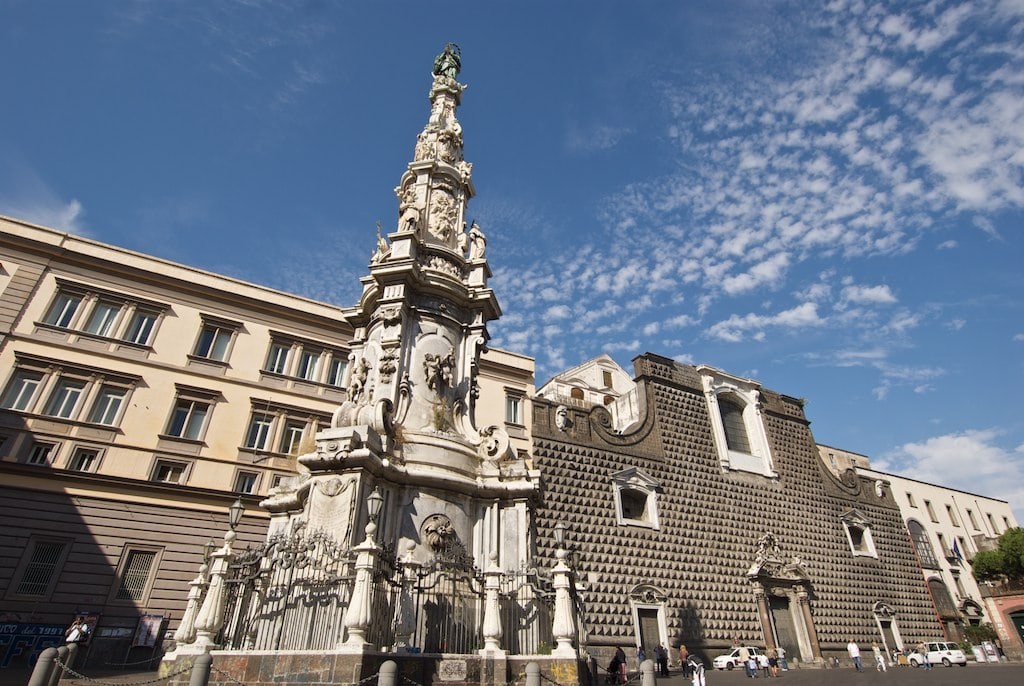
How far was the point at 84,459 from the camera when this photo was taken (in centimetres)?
1886

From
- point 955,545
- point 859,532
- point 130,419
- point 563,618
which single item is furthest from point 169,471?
point 955,545

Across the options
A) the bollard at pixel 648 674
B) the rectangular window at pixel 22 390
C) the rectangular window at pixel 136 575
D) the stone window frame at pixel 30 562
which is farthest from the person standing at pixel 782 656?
the rectangular window at pixel 22 390

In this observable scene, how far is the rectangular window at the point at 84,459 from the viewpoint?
1858 centimetres

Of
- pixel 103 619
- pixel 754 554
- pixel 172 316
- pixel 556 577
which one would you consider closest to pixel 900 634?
pixel 754 554

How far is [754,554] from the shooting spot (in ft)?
86.7

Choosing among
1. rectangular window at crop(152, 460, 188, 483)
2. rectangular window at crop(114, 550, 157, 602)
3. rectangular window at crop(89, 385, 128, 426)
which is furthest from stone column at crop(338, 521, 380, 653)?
rectangular window at crop(89, 385, 128, 426)

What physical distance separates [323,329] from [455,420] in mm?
15237

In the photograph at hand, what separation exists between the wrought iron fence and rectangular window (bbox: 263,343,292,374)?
1604 cm

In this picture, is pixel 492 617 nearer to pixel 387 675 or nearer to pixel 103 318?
pixel 387 675

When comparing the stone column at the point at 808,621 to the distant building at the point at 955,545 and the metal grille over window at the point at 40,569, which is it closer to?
the distant building at the point at 955,545

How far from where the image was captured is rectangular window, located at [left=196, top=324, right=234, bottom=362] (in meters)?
22.5

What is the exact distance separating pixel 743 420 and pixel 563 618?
26.1 meters

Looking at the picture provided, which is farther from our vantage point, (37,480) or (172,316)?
(172,316)

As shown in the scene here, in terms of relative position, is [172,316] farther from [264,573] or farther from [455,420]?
[264,573]
